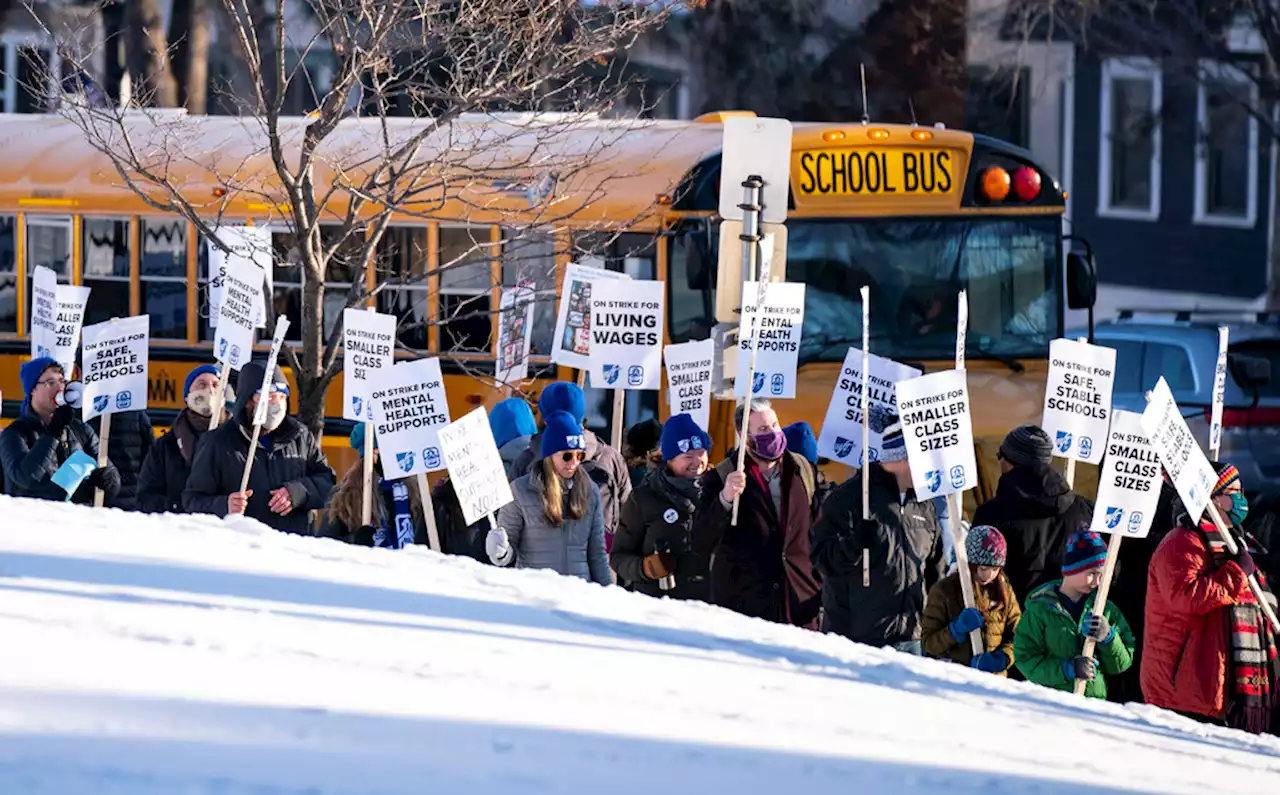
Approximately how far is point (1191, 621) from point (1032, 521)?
3.62 feet

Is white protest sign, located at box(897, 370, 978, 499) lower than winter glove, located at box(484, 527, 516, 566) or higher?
higher

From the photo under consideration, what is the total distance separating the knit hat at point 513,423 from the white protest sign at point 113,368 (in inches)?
79.7

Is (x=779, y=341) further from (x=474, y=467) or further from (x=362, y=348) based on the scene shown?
(x=474, y=467)

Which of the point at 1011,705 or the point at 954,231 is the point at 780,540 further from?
the point at 954,231

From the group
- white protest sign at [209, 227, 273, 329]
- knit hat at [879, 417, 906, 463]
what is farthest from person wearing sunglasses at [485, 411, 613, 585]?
white protest sign at [209, 227, 273, 329]

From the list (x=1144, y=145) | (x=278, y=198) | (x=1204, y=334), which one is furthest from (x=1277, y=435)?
(x=1144, y=145)

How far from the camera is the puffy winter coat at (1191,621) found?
725 centimetres

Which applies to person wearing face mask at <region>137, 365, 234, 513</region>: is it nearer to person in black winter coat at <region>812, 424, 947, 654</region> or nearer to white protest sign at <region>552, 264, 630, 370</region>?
white protest sign at <region>552, 264, 630, 370</region>

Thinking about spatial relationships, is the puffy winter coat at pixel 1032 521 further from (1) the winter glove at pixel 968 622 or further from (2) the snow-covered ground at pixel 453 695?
(2) the snow-covered ground at pixel 453 695

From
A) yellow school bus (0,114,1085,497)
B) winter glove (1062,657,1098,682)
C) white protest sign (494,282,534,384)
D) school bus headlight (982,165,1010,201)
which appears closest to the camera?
winter glove (1062,657,1098,682)

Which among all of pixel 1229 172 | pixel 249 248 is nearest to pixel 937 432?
pixel 249 248

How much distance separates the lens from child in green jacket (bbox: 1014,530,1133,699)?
7273 mm

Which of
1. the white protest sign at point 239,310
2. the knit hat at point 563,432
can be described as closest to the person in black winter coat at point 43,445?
the white protest sign at point 239,310

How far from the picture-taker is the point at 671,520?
27.7ft
